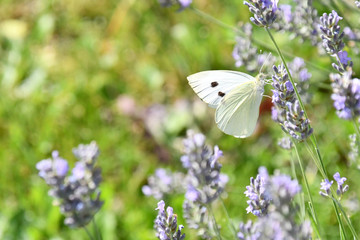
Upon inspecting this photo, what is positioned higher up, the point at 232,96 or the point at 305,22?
the point at 305,22

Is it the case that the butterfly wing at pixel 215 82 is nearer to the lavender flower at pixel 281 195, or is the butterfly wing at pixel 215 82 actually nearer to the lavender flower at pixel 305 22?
the lavender flower at pixel 305 22

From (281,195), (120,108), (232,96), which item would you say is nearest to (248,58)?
(232,96)

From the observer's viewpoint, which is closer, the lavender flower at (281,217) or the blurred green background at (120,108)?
the lavender flower at (281,217)

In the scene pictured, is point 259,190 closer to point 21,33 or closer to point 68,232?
point 68,232

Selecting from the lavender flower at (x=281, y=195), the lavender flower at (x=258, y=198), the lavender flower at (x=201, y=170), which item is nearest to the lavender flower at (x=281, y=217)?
the lavender flower at (x=281, y=195)

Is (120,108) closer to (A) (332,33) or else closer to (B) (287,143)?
(B) (287,143)

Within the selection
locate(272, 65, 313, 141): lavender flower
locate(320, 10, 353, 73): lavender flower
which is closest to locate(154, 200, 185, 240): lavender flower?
locate(272, 65, 313, 141): lavender flower

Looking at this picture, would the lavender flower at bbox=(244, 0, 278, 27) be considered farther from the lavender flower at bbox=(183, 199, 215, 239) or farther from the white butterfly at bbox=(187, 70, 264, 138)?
the lavender flower at bbox=(183, 199, 215, 239)
